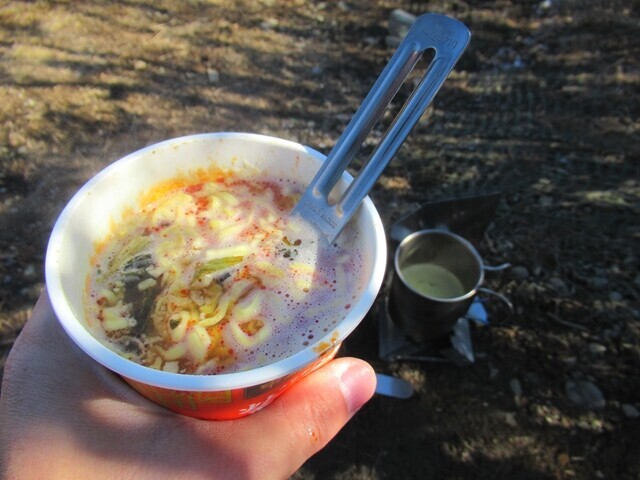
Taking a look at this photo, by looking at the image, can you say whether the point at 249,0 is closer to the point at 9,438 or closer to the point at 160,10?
the point at 160,10

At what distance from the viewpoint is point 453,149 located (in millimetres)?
3191

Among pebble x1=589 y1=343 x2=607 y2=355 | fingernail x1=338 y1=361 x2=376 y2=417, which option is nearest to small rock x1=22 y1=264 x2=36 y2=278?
fingernail x1=338 y1=361 x2=376 y2=417

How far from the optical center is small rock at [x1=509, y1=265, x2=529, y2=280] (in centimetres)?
262

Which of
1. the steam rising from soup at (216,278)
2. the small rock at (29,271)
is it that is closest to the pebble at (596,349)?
the steam rising from soup at (216,278)

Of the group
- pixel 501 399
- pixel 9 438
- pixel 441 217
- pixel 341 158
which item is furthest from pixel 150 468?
pixel 441 217

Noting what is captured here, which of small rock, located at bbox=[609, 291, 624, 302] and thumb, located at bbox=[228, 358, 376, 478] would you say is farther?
small rock, located at bbox=[609, 291, 624, 302]

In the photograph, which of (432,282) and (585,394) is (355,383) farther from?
(585,394)

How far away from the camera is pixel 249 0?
4.24m

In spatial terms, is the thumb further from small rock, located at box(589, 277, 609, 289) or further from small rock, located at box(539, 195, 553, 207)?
small rock, located at box(539, 195, 553, 207)

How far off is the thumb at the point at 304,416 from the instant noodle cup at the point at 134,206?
0.05 m

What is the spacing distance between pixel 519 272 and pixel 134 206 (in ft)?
6.38

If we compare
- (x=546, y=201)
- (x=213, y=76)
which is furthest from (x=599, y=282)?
(x=213, y=76)

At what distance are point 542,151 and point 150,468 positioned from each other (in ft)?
9.39

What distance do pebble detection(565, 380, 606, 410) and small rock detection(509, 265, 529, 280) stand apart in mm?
549
